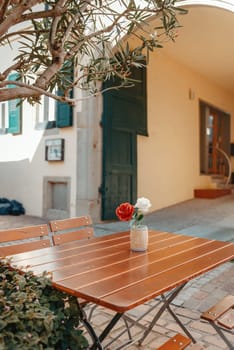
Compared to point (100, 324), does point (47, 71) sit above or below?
above

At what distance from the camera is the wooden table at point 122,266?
3.99 ft

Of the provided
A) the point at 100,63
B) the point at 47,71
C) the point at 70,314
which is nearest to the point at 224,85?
the point at 100,63

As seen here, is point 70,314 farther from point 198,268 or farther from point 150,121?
point 150,121

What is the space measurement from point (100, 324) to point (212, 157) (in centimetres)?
776

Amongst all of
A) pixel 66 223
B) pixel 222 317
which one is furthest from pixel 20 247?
pixel 222 317

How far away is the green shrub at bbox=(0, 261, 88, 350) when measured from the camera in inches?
44.2

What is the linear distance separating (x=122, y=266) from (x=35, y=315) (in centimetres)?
50

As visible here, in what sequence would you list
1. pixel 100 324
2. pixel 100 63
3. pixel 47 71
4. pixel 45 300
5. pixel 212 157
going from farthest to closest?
pixel 212 157 → pixel 100 63 → pixel 100 324 → pixel 47 71 → pixel 45 300

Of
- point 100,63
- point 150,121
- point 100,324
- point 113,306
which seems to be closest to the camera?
point 113,306

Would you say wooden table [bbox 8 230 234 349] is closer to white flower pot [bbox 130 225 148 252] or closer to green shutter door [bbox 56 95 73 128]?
white flower pot [bbox 130 225 148 252]

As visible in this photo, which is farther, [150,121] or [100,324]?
[150,121]

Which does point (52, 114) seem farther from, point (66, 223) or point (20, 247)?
point (20, 247)

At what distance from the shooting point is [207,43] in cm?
643

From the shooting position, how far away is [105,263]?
1.60 m
